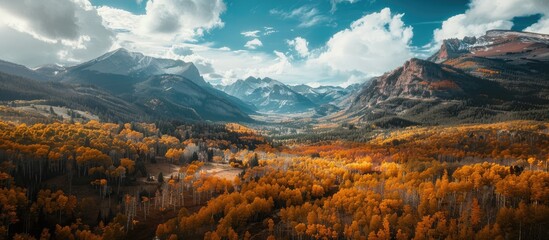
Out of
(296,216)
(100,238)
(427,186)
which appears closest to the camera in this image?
(100,238)

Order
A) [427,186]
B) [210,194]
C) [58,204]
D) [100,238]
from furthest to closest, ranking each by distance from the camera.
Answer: [210,194] → [427,186] → [58,204] → [100,238]

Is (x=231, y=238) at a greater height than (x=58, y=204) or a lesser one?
lesser

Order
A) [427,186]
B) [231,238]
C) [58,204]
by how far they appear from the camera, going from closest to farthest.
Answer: [231,238]
[58,204]
[427,186]

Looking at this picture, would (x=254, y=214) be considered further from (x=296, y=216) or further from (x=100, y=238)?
(x=100, y=238)

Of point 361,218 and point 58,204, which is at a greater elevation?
point 58,204

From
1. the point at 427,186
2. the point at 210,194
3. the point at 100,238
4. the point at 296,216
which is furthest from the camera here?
the point at 210,194

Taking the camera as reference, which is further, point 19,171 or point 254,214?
point 19,171

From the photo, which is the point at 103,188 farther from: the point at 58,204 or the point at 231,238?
the point at 231,238

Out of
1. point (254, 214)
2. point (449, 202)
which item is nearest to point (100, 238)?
point (254, 214)

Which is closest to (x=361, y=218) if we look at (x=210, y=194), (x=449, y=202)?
(x=449, y=202)
